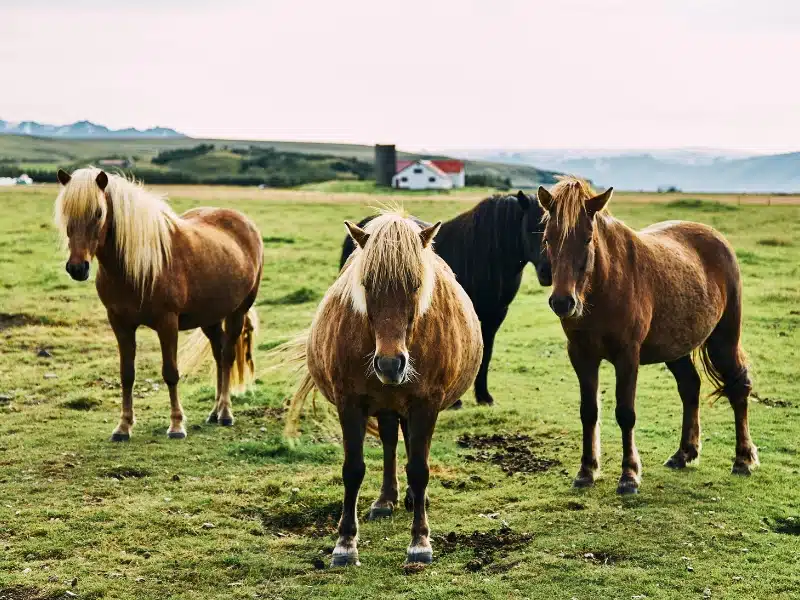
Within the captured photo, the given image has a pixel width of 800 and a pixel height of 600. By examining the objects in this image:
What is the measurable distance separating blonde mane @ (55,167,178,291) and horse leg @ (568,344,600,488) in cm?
425

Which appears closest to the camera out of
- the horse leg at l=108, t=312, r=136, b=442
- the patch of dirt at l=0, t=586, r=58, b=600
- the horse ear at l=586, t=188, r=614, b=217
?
the patch of dirt at l=0, t=586, r=58, b=600

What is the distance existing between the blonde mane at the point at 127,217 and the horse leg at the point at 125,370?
0.55 meters

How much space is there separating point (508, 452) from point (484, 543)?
2366mm

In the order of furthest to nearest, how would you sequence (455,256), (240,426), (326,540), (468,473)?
1. (455,256)
2. (240,426)
3. (468,473)
4. (326,540)

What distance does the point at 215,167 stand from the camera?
105 m

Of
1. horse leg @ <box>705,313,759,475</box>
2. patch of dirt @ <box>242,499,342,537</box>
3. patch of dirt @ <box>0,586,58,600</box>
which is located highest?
horse leg @ <box>705,313,759,475</box>

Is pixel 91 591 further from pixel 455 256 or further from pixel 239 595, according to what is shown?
pixel 455 256

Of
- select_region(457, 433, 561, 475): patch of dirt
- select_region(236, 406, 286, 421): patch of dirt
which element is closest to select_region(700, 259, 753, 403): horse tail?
select_region(457, 433, 561, 475): patch of dirt

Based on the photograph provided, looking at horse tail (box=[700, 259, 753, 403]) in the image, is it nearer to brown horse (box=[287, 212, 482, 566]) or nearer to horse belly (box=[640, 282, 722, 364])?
horse belly (box=[640, 282, 722, 364])

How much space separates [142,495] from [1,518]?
1063 millimetres

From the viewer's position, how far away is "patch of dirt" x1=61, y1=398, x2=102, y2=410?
32.1 feet

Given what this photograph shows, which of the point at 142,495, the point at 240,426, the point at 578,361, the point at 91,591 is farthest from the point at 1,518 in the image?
the point at 578,361

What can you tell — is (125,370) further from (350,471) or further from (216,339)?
(350,471)

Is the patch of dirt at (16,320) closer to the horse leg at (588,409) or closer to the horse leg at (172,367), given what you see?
the horse leg at (172,367)
